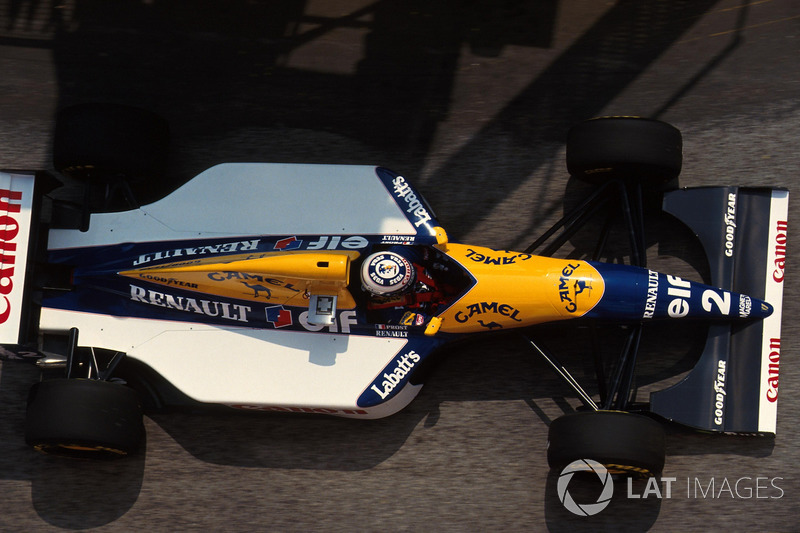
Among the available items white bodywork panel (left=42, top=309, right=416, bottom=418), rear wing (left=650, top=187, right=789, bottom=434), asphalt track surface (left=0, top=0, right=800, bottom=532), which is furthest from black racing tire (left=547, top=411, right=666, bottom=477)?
white bodywork panel (left=42, top=309, right=416, bottom=418)

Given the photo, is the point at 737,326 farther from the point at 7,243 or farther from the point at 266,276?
the point at 7,243

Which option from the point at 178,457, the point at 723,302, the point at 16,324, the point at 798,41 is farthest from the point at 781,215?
the point at 16,324

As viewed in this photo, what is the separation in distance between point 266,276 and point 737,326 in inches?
107

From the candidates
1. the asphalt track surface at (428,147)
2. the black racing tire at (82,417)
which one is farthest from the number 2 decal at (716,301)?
the black racing tire at (82,417)

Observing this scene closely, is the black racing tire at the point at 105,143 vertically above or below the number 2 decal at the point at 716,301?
Result: above

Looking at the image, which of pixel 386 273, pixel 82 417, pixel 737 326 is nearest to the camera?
pixel 386 273

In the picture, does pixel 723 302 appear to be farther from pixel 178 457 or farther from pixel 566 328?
pixel 178 457

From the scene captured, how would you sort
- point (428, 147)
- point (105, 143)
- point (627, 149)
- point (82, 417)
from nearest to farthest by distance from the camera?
point (82, 417) < point (627, 149) < point (105, 143) < point (428, 147)

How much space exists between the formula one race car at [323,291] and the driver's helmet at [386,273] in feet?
0.21

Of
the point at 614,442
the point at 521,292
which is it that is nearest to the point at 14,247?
the point at 521,292

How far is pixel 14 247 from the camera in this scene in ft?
16.2

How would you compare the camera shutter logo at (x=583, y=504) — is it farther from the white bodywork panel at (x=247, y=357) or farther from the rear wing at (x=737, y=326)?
the white bodywork panel at (x=247, y=357)

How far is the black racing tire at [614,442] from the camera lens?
181 inches

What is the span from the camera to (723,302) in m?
4.86
